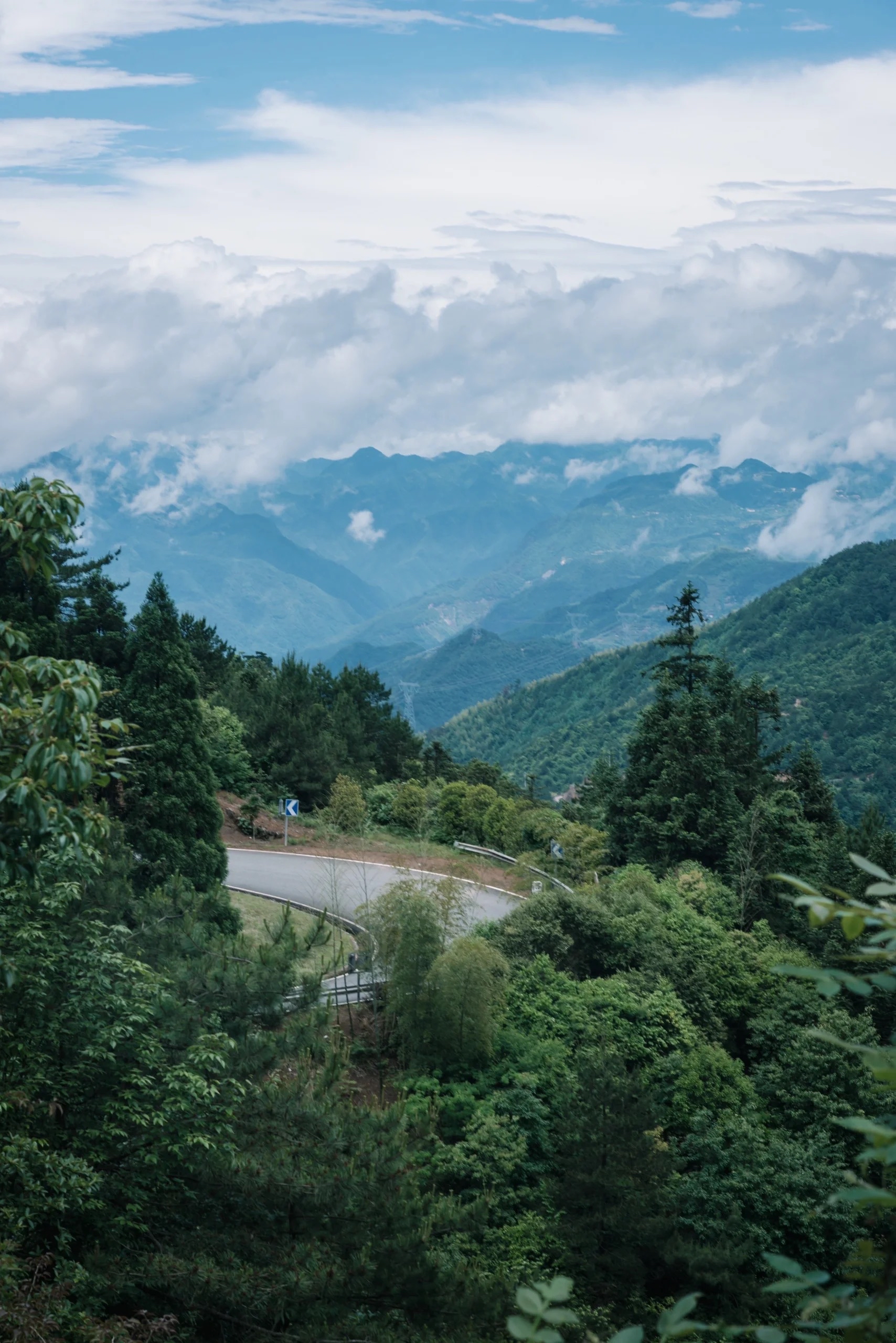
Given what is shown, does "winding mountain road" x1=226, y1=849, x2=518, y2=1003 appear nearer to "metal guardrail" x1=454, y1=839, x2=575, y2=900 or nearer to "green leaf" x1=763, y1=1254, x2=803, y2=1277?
"metal guardrail" x1=454, y1=839, x2=575, y2=900

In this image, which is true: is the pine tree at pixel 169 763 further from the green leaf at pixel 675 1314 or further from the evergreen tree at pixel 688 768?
the green leaf at pixel 675 1314

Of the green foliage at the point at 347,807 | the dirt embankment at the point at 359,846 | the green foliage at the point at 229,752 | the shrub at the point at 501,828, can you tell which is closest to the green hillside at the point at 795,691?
the shrub at the point at 501,828

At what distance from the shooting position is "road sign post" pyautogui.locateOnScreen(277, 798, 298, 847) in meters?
27.5

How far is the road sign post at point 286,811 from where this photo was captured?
27.5 metres

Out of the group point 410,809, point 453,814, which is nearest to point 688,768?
point 453,814

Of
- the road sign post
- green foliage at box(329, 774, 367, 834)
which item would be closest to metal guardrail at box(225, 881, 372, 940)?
the road sign post

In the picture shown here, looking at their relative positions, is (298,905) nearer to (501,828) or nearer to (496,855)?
(496,855)

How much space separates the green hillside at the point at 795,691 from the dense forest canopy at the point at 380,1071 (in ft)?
247

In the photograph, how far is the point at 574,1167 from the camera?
12.8m

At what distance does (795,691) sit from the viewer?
117 m

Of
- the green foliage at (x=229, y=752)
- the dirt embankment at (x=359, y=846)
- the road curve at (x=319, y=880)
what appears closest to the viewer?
the road curve at (x=319, y=880)

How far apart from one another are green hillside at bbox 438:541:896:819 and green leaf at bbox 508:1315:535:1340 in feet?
306

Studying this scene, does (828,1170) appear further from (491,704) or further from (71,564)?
(491,704)

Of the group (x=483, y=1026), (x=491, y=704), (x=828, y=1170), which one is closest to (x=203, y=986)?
(x=483, y=1026)
